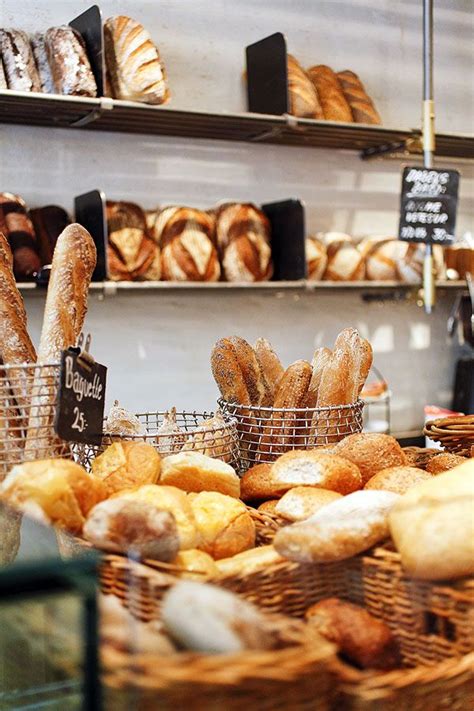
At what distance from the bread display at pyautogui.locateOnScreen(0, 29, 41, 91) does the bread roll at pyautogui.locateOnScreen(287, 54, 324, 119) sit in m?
0.93

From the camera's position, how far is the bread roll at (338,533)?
79 centimetres

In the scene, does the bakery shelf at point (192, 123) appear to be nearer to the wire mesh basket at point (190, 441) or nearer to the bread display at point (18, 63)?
the bread display at point (18, 63)

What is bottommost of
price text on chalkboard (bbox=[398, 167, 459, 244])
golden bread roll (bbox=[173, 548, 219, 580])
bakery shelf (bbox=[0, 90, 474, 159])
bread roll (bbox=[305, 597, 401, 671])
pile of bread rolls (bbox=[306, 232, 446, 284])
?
bread roll (bbox=[305, 597, 401, 671])

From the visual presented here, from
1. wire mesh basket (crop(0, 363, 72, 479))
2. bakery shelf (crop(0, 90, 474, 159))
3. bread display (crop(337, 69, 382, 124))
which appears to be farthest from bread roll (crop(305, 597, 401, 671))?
bread display (crop(337, 69, 382, 124))

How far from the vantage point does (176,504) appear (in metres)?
0.94

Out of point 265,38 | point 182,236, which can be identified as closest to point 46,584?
point 182,236

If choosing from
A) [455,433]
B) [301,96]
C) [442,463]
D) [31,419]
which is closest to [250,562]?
[31,419]

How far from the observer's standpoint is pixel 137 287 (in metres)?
2.84

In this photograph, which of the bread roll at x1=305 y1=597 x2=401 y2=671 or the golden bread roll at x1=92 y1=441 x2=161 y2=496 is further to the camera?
the golden bread roll at x1=92 y1=441 x2=161 y2=496

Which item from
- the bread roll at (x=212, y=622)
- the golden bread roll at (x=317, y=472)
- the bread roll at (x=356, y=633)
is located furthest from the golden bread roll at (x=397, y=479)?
the bread roll at (x=212, y=622)

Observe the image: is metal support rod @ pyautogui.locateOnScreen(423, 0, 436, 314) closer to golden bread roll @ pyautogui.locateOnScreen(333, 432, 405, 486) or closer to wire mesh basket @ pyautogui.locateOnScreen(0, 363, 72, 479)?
golden bread roll @ pyautogui.locateOnScreen(333, 432, 405, 486)

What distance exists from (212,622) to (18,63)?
8.08ft

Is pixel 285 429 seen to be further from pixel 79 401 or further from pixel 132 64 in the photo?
pixel 132 64

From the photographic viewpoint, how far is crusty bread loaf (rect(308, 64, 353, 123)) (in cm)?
330
